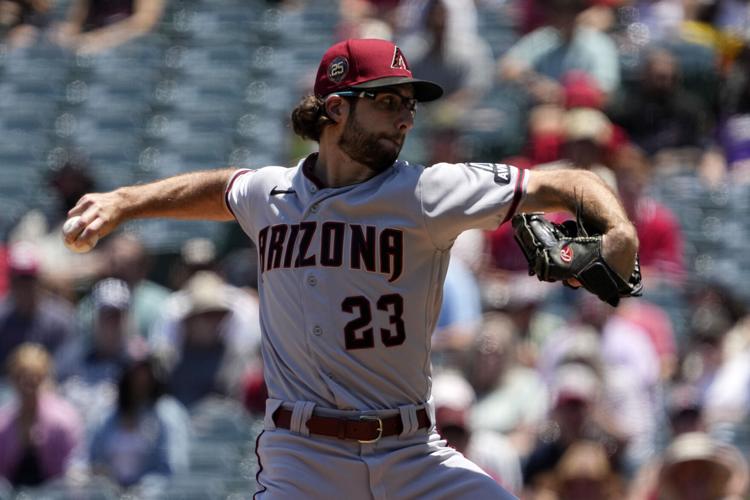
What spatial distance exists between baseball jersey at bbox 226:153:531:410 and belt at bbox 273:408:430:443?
46 millimetres

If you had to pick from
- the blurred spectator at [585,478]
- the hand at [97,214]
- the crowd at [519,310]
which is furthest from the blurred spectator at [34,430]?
the hand at [97,214]

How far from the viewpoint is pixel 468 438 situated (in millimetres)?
6414

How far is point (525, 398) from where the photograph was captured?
6.94 m

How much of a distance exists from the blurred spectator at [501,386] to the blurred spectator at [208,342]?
122 cm

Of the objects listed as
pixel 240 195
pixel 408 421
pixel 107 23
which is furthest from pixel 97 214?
pixel 107 23

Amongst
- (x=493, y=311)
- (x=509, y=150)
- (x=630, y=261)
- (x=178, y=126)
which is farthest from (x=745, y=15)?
(x=630, y=261)

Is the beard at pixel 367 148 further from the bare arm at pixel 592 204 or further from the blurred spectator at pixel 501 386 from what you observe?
the blurred spectator at pixel 501 386

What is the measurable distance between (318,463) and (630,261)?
95 centimetres

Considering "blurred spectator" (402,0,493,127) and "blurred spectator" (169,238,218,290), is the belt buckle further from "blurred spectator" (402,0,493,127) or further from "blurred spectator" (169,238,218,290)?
"blurred spectator" (402,0,493,127)

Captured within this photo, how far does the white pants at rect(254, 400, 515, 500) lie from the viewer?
3.86 metres

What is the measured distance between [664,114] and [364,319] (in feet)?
15.9

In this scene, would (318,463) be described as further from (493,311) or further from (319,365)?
(493,311)

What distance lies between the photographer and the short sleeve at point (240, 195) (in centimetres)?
416

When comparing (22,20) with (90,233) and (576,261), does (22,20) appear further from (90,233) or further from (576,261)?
(576,261)
